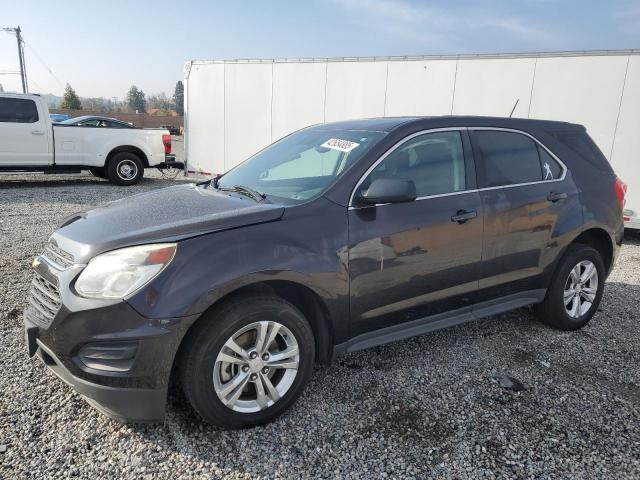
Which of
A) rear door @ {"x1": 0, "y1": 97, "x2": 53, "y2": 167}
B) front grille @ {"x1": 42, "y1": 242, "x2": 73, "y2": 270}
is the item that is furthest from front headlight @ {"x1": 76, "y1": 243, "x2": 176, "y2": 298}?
rear door @ {"x1": 0, "y1": 97, "x2": 53, "y2": 167}

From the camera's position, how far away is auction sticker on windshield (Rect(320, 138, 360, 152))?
3.22 meters

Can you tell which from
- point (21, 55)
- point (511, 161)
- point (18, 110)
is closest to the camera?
point (511, 161)

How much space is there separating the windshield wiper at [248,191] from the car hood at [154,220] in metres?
0.08

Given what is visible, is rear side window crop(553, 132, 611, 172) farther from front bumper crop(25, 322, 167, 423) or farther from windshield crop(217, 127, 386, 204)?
front bumper crop(25, 322, 167, 423)

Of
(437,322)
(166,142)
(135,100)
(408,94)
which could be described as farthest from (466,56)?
(135,100)

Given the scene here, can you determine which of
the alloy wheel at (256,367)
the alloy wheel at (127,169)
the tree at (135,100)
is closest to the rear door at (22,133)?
the alloy wheel at (127,169)

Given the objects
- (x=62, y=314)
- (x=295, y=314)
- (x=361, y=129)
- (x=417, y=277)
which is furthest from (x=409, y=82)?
(x=62, y=314)

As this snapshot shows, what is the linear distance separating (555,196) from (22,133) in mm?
11149

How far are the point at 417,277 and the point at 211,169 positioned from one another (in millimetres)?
9275

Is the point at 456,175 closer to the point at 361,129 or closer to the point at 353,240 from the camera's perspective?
the point at 361,129

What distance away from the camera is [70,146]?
11.4 metres

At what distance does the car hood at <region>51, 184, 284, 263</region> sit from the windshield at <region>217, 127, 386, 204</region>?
255 mm

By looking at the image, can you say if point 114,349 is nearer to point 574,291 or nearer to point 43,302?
point 43,302

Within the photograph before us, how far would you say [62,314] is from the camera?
7.85 ft
